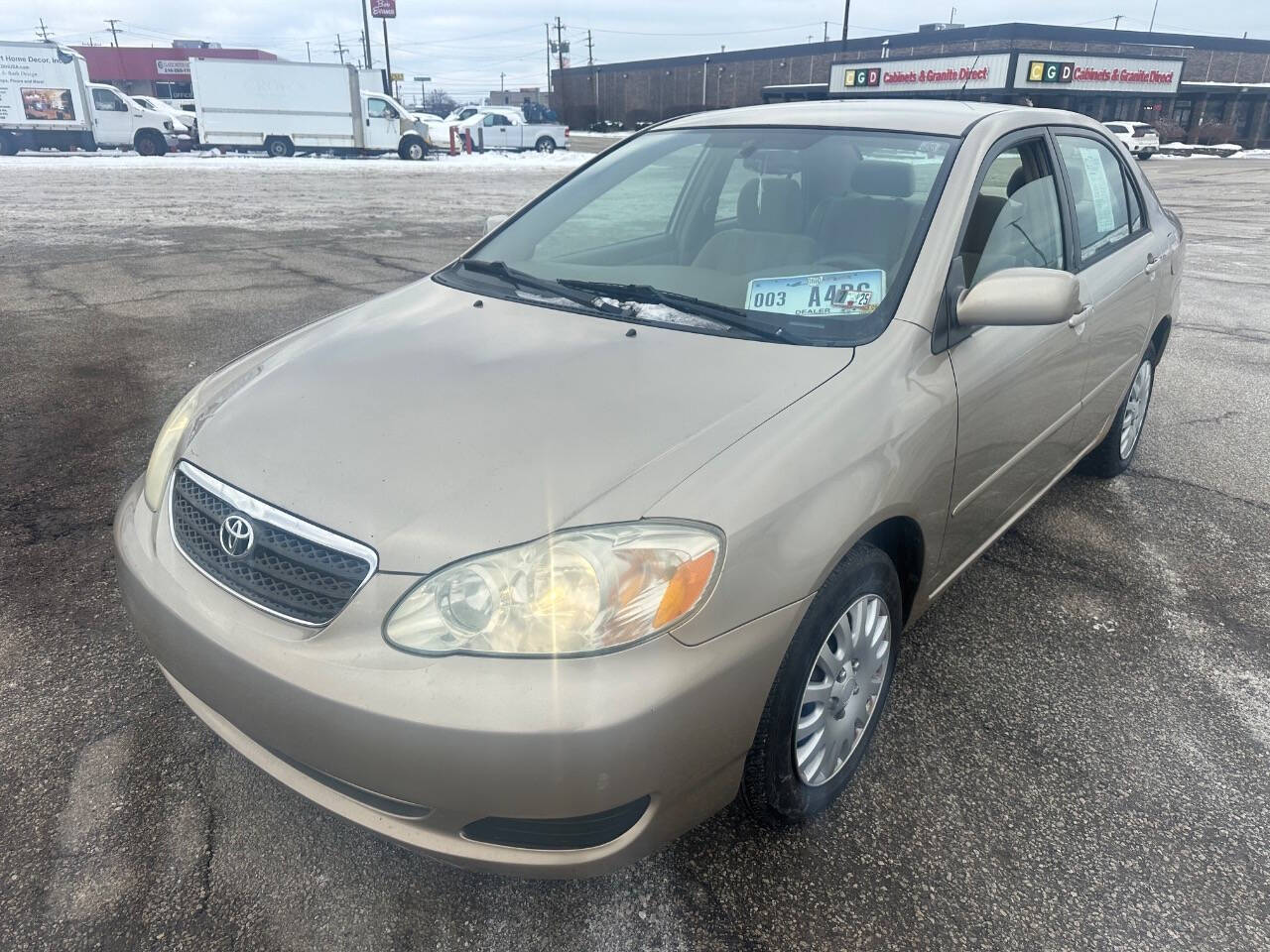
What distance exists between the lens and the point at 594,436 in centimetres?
187

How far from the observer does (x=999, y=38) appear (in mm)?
46688

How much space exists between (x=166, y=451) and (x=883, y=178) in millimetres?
2157

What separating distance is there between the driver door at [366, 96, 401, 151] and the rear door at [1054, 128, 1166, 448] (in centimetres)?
2715

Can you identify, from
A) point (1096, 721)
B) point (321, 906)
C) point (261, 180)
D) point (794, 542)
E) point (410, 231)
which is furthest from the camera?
point (261, 180)

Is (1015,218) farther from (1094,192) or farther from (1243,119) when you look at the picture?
(1243,119)

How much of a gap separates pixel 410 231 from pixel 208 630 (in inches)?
412

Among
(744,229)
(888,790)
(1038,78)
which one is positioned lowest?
(888,790)

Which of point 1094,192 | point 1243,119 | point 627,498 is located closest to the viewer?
point 627,498

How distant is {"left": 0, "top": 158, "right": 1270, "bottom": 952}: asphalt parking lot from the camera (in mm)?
1874

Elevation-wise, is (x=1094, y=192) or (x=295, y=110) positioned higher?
(x=295, y=110)

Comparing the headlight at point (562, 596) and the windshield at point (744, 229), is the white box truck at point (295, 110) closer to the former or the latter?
the windshield at point (744, 229)

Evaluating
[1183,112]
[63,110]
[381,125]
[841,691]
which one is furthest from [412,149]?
[1183,112]

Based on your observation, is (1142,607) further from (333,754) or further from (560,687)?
(333,754)

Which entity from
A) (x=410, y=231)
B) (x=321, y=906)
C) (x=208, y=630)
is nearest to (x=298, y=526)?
(x=208, y=630)
